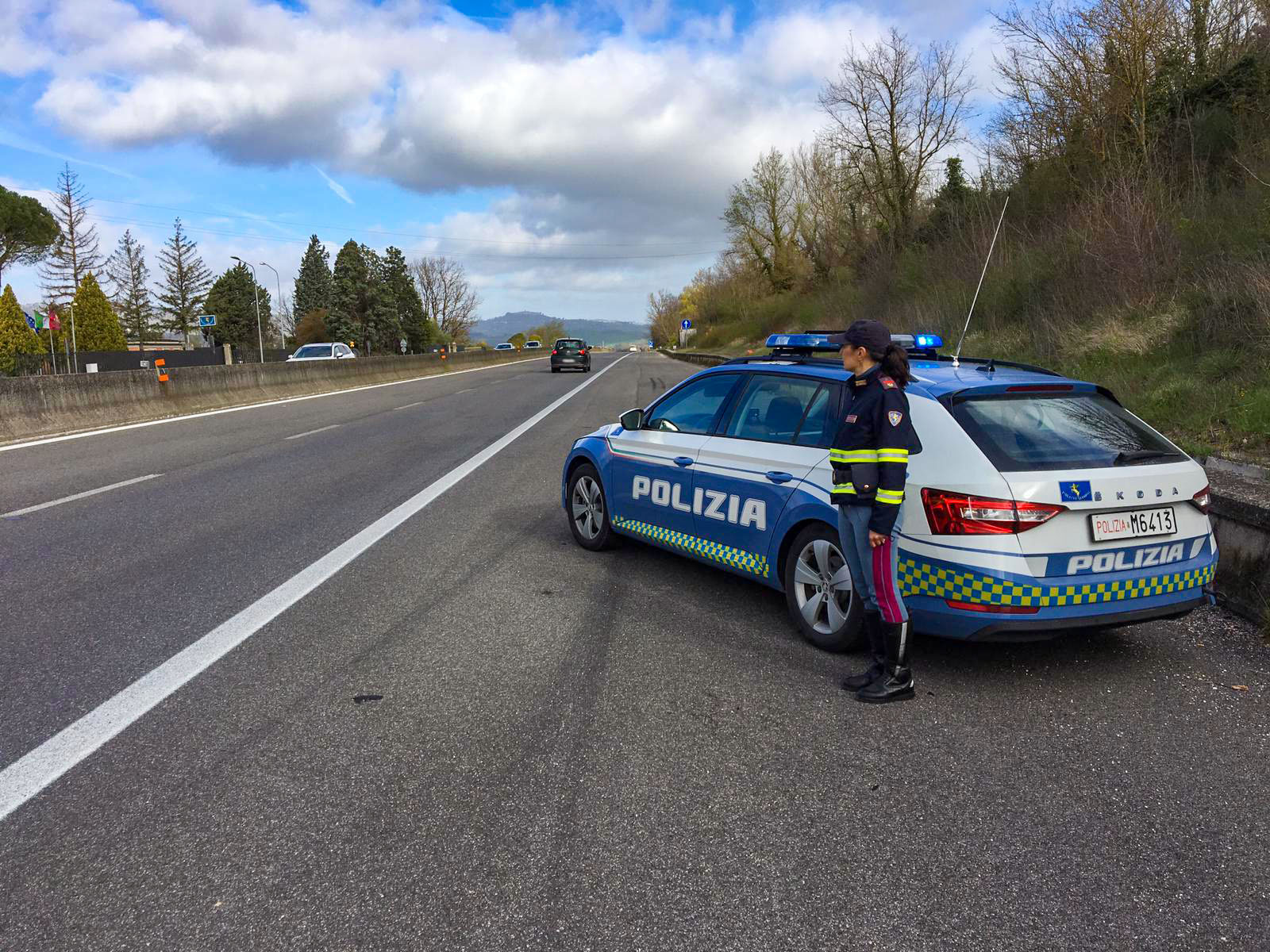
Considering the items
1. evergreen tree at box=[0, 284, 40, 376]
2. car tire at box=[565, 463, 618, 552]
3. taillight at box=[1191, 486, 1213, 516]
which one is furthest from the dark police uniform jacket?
evergreen tree at box=[0, 284, 40, 376]

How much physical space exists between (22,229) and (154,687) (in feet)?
241

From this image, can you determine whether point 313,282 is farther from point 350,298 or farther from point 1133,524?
point 1133,524

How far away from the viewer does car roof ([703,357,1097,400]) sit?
4672mm

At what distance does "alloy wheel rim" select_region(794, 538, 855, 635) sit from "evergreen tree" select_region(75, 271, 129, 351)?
73.4m

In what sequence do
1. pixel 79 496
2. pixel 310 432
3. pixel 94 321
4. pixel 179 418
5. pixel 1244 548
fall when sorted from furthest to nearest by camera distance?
1. pixel 94 321
2. pixel 179 418
3. pixel 310 432
4. pixel 79 496
5. pixel 1244 548

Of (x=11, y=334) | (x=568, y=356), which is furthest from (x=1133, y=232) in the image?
(x=11, y=334)

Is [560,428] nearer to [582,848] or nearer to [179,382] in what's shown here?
[179,382]

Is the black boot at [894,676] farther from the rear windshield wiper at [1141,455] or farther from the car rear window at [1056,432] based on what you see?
the rear windshield wiper at [1141,455]

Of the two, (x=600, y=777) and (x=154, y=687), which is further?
(x=154, y=687)

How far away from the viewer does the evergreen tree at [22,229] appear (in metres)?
62.7

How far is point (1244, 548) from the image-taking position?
5.52m

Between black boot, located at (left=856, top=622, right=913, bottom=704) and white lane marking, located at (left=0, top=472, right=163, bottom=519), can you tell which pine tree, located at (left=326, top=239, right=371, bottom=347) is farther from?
black boot, located at (left=856, top=622, right=913, bottom=704)

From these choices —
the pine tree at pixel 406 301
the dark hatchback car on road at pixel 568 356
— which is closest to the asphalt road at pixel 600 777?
the dark hatchback car on road at pixel 568 356

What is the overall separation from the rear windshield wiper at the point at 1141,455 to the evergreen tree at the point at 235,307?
115006mm
